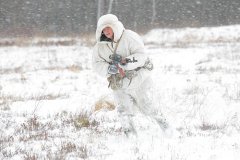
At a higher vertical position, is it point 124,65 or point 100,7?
point 100,7

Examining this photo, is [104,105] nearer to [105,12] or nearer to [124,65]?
[124,65]

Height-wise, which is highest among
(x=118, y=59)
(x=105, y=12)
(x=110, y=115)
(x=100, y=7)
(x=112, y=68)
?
(x=100, y=7)

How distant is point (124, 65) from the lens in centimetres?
624

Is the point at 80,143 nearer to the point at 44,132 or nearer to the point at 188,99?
the point at 44,132

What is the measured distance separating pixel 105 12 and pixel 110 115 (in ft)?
88.8

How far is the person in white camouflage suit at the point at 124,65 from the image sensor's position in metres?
6.18

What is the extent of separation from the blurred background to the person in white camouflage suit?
1024 inches

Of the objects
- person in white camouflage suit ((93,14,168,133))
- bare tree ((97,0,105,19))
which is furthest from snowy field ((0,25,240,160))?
bare tree ((97,0,105,19))

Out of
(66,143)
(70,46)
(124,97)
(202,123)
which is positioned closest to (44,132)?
(66,143)

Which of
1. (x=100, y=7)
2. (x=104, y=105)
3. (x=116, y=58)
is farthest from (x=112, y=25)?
(x=100, y=7)

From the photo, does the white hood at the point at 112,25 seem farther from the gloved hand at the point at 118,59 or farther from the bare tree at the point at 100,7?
the bare tree at the point at 100,7

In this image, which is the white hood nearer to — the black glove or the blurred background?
the black glove

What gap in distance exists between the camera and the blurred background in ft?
109

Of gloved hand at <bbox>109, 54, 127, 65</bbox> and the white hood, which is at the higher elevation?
the white hood
